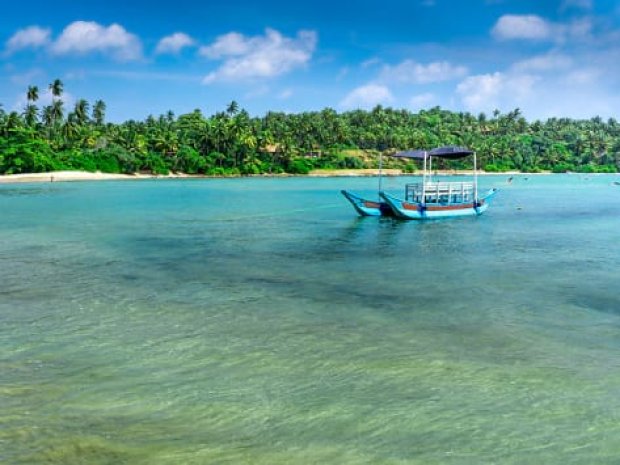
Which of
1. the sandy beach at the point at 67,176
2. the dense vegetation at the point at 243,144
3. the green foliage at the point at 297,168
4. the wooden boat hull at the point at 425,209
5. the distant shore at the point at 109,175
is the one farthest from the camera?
the green foliage at the point at 297,168

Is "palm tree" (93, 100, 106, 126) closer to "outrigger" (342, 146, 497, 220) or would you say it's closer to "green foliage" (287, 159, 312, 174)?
"green foliage" (287, 159, 312, 174)

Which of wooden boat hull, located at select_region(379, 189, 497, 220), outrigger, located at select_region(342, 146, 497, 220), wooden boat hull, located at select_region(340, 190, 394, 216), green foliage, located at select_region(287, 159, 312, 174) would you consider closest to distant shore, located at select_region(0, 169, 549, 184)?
green foliage, located at select_region(287, 159, 312, 174)

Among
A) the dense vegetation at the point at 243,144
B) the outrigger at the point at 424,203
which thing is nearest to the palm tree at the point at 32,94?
the dense vegetation at the point at 243,144

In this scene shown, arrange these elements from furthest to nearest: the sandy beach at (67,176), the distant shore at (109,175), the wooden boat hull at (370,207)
A: the distant shore at (109,175)
the sandy beach at (67,176)
the wooden boat hull at (370,207)

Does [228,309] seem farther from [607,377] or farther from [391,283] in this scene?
[607,377]

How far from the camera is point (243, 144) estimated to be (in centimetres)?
12662

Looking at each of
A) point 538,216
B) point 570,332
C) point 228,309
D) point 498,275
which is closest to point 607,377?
point 570,332

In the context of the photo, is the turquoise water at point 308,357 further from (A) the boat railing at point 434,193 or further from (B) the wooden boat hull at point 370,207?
(A) the boat railing at point 434,193

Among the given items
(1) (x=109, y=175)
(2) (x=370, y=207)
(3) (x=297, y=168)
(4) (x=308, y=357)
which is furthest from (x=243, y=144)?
(4) (x=308, y=357)

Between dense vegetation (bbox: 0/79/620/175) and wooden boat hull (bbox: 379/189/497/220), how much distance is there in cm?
7874

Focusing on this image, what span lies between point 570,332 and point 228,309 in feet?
25.2

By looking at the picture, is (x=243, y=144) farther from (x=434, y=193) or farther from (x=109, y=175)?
(x=434, y=193)

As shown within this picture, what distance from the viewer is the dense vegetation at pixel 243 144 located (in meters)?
108

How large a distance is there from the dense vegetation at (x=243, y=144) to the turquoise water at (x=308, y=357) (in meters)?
90.0
